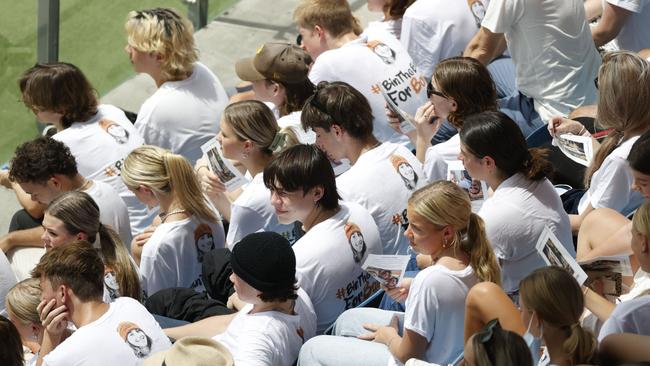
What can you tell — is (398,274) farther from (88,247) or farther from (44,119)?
(44,119)

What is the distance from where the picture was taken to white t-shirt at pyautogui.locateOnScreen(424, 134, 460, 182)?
5.94m

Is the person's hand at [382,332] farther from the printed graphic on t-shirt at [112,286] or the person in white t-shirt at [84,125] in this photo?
the person in white t-shirt at [84,125]

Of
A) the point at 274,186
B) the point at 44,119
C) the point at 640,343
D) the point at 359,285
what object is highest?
the point at 640,343

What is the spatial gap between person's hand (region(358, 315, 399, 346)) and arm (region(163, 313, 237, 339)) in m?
0.64

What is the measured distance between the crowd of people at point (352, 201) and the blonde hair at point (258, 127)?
1cm

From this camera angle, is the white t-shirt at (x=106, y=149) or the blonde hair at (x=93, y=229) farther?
the white t-shirt at (x=106, y=149)

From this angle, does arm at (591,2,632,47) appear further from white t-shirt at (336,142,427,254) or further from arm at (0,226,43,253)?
arm at (0,226,43,253)

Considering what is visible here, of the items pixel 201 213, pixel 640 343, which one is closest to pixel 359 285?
pixel 201 213

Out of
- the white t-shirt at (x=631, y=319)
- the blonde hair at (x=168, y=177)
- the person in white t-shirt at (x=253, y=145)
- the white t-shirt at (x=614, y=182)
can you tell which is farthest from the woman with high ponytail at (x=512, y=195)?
the blonde hair at (x=168, y=177)

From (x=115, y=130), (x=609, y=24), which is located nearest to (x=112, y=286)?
(x=115, y=130)

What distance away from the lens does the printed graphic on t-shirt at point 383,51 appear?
711 centimetres

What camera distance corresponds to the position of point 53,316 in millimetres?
4809

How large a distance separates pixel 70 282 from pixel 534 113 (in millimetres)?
3324

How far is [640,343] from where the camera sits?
3.91m
